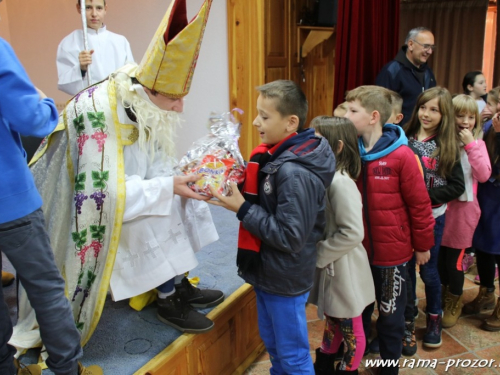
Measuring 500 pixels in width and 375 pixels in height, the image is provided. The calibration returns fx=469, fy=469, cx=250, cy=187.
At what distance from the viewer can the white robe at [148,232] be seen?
1.61 m

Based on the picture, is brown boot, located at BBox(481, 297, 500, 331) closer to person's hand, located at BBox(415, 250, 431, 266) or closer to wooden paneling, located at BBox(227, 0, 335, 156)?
person's hand, located at BBox(415, 250, 431, 266)

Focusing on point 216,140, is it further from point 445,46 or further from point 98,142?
point 445,46

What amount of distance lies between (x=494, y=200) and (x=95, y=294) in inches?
75.4

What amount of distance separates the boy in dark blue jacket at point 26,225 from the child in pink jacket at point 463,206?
1.78 m

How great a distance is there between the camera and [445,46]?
6.11 meters

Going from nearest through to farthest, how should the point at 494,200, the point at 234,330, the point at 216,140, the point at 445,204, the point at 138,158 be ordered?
the point at 216,140 → the point at 138,158 → the point at 234,330 → the point at 445,204 → the point at 494,200

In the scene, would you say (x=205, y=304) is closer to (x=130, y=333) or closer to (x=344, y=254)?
(x=130, y=333)

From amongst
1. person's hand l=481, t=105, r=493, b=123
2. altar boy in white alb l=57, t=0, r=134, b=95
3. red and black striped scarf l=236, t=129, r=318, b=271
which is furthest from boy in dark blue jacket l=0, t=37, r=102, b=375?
person's hand l=481, t=105, r=493, b=123

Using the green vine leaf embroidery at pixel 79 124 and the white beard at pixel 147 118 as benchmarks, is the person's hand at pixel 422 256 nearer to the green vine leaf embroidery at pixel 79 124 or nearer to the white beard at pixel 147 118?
the white beard at pixel 147 118

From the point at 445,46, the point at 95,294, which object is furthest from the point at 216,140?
the point at 445,46

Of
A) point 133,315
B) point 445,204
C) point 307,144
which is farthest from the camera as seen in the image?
point 445,204

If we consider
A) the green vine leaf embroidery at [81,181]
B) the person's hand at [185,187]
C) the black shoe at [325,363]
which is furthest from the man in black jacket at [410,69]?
the green vine leaf embroidery at [81,181]

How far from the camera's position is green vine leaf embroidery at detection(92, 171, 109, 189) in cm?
158

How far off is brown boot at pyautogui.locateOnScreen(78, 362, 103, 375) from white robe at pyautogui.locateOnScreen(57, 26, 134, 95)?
1868mm
